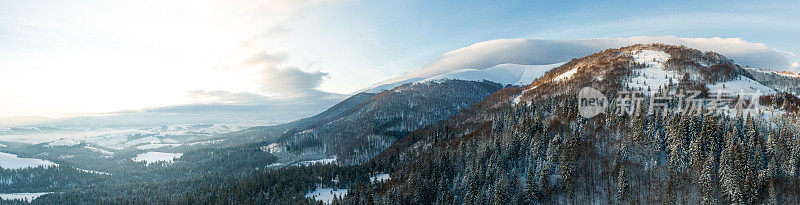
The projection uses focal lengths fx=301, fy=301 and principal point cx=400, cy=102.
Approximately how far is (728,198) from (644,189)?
60.7 feet

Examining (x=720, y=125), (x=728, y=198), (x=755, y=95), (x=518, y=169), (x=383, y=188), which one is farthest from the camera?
(x=755, y=95)

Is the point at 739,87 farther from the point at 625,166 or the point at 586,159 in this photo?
the point at 586,159

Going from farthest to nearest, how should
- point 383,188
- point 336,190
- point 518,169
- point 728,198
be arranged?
point 336,190
point 383,188
point 518,169
point 728,198

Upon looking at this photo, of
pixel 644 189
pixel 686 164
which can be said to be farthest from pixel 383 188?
pixel 686 164

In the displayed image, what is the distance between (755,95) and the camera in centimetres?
15175

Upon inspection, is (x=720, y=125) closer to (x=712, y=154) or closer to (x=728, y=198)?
(x=712, y=154)

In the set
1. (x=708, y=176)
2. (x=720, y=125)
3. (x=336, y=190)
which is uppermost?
(x=720, y=125)
